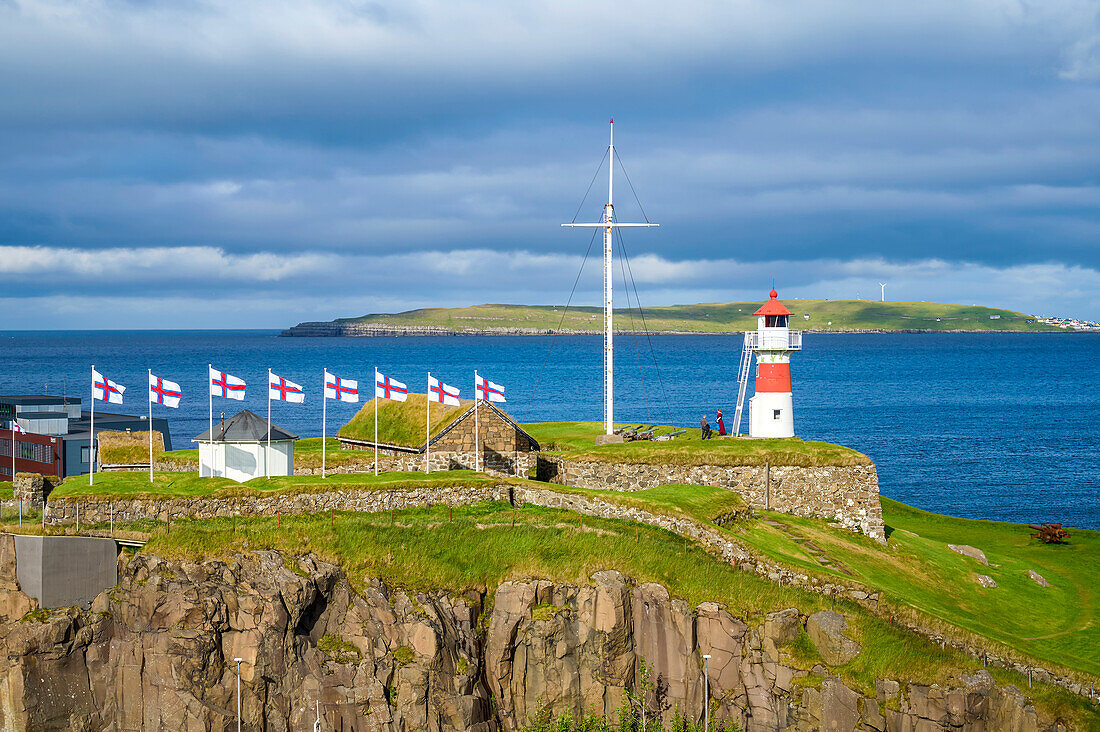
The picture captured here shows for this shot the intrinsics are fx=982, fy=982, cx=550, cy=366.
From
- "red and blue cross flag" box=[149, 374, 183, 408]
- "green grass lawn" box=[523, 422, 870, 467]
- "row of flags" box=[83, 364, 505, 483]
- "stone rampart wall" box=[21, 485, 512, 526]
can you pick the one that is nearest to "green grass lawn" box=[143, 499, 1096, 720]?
"stone rampart wall" box=[21, 485, 512, 526]

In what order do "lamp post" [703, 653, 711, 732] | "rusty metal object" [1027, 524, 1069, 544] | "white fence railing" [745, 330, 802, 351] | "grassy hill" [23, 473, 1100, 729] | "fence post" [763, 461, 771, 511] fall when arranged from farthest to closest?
1. "rusty metal object" [1027, 524, 1069, 544]
2. "white fence railing" [745, 330, 802, 351]
3. "fence post" [763, 461, 771, 511]
4. "grassy hill" [23, 473, 1100, 729]
5. "lamp post" [703, 653, 711, 732]

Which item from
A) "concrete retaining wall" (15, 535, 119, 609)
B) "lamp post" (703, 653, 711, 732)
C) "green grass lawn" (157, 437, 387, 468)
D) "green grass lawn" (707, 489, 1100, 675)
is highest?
"green grass lawn" (157, 437, 387, 468)

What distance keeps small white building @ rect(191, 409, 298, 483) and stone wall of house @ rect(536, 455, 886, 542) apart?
11.6 meters

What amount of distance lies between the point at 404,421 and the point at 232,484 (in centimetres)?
1309

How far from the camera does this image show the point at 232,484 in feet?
118

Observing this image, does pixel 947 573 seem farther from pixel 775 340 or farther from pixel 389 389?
pixel 389 389

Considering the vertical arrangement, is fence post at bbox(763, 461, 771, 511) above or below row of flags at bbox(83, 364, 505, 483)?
below

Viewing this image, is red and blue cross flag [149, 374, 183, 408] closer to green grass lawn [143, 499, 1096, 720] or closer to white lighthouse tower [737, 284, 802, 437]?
green grass lawn [143, 499, 1096, 720]

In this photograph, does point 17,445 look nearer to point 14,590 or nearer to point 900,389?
point 14,590

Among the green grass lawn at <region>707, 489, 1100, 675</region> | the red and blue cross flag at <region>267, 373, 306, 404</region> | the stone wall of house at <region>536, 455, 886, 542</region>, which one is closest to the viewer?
the green grass lawn at <region>707, 489, 1100, 675</region>

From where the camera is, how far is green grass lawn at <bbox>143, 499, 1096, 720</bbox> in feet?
102

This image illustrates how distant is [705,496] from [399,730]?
48.5ft

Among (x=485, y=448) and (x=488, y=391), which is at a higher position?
(x=488, y=391)

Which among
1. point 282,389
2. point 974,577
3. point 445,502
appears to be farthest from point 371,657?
point 974,577
